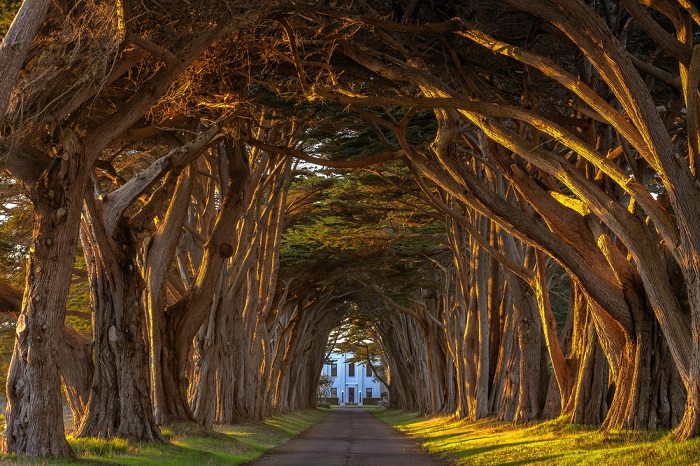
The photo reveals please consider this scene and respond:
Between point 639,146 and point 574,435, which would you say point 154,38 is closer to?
point 639,146

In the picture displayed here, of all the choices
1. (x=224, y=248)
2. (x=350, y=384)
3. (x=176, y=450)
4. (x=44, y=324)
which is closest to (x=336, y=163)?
(x=224, y=248)

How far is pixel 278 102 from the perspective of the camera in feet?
53.7

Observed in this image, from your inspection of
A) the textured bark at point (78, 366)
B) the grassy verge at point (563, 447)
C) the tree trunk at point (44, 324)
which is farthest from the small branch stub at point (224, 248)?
the tree trunk at point (44, 324)

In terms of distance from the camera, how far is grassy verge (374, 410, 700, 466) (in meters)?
11.7

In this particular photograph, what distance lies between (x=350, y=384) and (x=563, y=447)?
410 feet

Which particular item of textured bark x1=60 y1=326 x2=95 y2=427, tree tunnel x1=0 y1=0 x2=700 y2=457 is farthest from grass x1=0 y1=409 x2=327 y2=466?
textured bark x1=60 y1=326 x2=95 y2=427

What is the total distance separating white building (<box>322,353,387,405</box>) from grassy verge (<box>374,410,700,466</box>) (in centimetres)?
11455

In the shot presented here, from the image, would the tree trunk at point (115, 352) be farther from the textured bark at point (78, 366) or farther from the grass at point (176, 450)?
the textured bark at point (78, 366)

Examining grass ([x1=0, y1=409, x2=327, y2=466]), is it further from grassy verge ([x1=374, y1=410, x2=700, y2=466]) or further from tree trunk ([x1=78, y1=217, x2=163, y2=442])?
grassy verge ([x1=374, y1=410, x2=700, y2=466])

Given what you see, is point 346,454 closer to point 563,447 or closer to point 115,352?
point 563,447

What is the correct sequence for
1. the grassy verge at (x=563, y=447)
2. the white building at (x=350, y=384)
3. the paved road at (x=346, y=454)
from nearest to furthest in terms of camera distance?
the grassy verge at (x=563, y=447) → the paved road at (x=346, y=454) → the white building at (x=350, y=384)

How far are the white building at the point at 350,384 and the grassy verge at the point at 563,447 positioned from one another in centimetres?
→ 11455

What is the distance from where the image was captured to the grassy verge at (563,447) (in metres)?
11.7

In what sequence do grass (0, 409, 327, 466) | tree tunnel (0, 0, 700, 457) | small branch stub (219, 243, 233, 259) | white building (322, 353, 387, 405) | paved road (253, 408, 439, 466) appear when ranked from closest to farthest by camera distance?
tree tunnel (0, 0, 700, 457), grass (0, 409, 327, 466), paved road (253, 408, 439, 466), small branch stub (219, 243, 233, 259), white building (322, 353, 387, 405)
